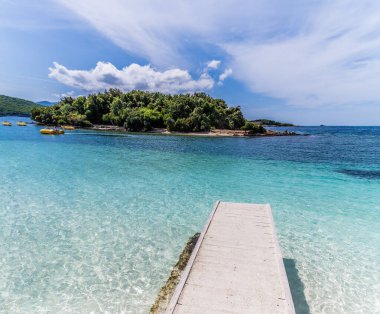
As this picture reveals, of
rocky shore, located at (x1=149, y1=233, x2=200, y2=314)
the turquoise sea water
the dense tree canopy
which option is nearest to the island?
the dense tree canopy

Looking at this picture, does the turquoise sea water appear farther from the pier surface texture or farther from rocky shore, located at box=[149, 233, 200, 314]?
the pier surface texture

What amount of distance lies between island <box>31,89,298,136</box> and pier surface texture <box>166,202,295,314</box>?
214 ft

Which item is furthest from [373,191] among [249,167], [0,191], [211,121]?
[211,121]

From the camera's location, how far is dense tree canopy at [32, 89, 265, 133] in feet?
255

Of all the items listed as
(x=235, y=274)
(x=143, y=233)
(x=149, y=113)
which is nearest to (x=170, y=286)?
(x=235, y=274)

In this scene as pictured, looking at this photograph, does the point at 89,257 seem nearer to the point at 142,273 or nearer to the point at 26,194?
the point at 142,273

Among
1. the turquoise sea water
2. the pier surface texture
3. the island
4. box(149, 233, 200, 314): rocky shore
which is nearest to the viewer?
the pier surface texture

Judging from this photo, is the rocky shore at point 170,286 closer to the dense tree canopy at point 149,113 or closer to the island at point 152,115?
the island at point 152,115

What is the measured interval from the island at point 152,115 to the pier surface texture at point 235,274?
65.3 meters

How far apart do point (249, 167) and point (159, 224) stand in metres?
16.0

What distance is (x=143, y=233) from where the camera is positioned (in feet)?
32.7

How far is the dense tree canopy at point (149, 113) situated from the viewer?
77.8 m

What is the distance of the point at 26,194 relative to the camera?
46.7 feet

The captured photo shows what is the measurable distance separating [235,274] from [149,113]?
79.7 meters
